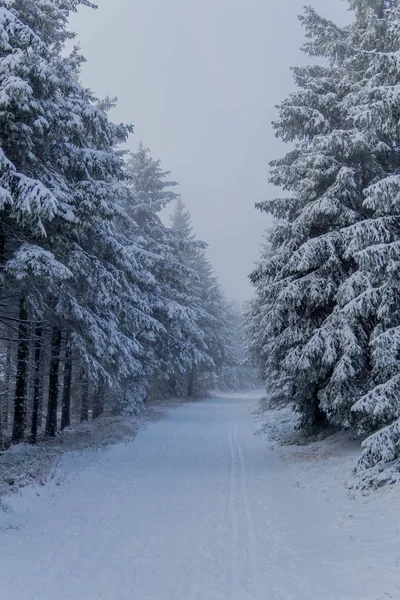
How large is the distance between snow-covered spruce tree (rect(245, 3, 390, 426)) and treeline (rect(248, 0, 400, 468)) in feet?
0.12

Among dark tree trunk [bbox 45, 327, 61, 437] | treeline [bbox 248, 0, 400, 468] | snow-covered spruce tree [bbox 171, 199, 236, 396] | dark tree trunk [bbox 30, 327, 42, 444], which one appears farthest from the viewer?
snow-covered spruce tree [bbox 171, 199, 236, 396]

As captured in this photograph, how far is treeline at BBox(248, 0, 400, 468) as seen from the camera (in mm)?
10430

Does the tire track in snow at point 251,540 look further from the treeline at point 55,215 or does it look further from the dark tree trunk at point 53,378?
the dark tree trunk at point 53,378

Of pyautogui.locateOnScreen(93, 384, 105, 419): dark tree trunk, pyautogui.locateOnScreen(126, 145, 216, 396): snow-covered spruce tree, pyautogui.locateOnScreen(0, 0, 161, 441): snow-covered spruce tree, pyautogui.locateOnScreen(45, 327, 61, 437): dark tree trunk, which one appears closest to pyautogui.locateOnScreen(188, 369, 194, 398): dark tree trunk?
pyautogui.locateOnScreen(126, 145, 216, 396): snow-covered spruce tree

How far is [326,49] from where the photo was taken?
15.4 m

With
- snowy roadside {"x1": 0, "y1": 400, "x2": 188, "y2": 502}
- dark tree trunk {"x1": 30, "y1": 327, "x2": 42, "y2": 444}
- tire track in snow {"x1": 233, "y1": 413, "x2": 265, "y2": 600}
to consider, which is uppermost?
dark tree trunk {"x1": 30, "y1": 327, "x2": 42, "y2": 444}

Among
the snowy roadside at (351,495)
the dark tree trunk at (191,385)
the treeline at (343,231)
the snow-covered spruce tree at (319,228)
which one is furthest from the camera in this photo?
the dark tree trunk at (191,385)

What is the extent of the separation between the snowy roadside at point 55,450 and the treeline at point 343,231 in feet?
24.7

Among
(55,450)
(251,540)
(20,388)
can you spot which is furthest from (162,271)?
(251,540)

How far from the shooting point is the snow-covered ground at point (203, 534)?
5.79 metres

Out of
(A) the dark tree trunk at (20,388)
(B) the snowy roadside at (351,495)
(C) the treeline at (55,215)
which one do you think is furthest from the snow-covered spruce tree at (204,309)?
(A) the dark tree trunk at (20,388)

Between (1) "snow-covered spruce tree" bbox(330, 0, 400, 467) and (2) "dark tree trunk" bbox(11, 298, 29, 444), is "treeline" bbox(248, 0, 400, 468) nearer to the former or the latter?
(1) "snow-covered spruce tree" bbox(330, 0, 400, 467)

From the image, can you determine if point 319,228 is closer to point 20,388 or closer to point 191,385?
point 20,388

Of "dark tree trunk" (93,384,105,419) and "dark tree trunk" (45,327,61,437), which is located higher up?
"dark tree trunk" (45,327,61,437)
